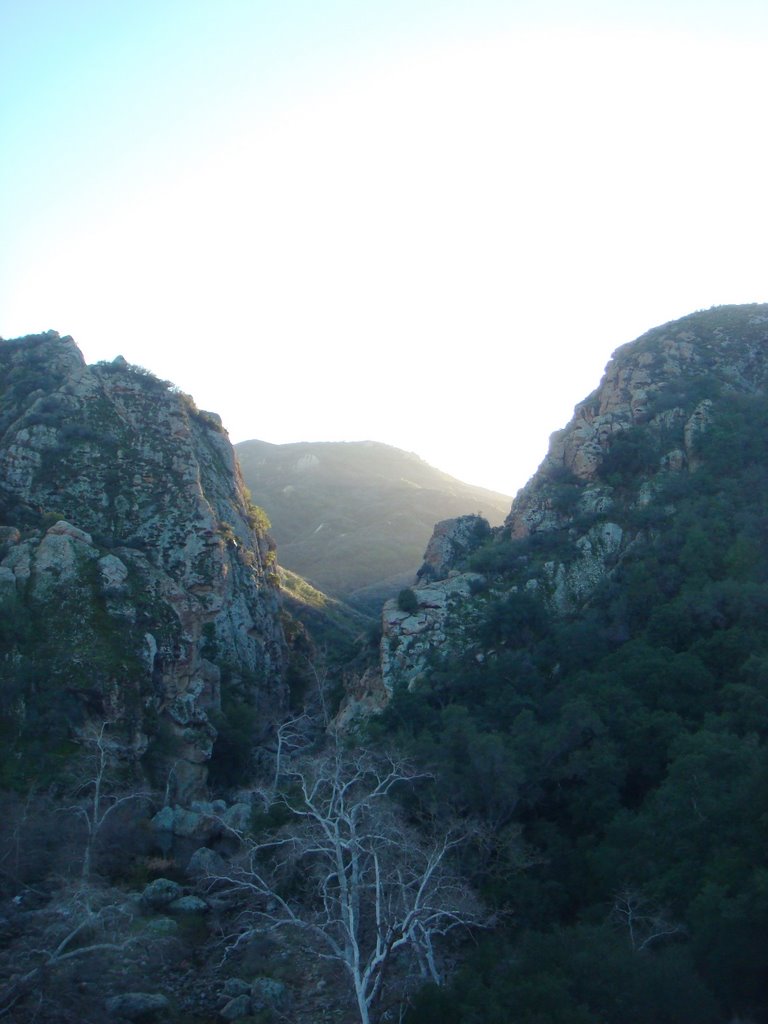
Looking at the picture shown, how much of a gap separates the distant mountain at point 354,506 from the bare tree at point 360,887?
5530 cm

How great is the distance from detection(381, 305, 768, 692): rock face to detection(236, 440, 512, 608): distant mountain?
1362 inches

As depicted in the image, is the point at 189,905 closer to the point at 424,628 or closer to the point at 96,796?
the point at 96,796

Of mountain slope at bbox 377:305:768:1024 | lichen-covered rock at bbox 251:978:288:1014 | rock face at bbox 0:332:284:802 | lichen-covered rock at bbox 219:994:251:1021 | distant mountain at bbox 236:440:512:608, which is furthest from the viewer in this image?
distant mountain at bbox 236:440:512:608

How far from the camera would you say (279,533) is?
108 metres

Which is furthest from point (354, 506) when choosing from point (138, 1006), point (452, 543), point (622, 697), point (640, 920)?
point (138, 1006)

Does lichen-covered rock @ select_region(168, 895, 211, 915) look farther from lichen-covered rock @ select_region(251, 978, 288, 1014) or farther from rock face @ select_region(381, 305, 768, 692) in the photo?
rock face @ select_region(381, 305, 768, 692)

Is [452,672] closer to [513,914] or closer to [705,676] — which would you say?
[705,676]

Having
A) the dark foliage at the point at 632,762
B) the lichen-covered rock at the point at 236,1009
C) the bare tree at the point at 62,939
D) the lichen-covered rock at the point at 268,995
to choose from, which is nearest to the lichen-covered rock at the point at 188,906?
the bare tree at the point at 62,939

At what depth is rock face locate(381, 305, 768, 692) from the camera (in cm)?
4228

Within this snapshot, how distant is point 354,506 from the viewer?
117312mm

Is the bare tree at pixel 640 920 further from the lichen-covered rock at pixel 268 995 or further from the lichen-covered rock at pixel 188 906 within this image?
the lichen-covered rock at pixel 188 906

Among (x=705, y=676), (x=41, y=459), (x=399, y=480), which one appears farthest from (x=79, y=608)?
(x=399, y=480)

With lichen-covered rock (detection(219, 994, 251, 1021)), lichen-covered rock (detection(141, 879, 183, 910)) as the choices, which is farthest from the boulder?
Result: lichen-covered rock (detection(219, 994, 251, 1021))

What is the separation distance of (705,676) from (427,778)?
1121 cm
